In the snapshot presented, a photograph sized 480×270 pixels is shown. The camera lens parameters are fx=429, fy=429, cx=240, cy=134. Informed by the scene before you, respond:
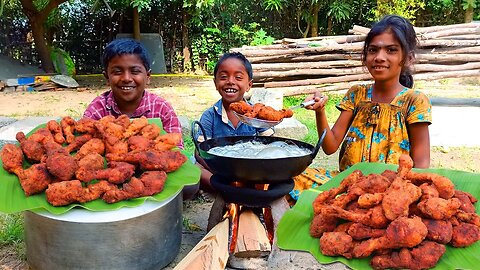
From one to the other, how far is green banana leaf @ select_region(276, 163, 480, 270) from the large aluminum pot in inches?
26.8

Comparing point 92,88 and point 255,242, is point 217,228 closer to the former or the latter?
point 255,242

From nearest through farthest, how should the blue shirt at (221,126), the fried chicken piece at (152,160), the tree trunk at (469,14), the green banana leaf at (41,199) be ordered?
the green banana leaf at (41,199), the fried chicken piece at (152,160), the blue shirt at (221,126), the tree trunk at (469,14)

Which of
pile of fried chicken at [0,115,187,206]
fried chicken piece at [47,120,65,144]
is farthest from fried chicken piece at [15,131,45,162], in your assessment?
fried chicken piece at [47,120,65,144]

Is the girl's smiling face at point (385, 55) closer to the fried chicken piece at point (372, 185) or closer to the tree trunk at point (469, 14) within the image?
the fried chicken piece at point (372, 185)

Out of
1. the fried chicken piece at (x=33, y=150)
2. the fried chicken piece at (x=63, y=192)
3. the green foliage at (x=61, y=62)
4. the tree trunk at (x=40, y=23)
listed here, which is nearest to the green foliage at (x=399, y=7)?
the tree trunk at (x=40, y=23)

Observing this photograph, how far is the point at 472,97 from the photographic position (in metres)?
9.66

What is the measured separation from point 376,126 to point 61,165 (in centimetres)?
192

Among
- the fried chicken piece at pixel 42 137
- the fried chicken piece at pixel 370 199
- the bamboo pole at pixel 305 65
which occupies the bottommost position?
the fried chicken piece at pixel 370 199

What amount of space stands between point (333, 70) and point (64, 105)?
546cm

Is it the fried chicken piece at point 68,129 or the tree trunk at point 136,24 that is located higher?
the tree trunk at point 136,24

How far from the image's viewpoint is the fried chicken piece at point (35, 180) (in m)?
1.96

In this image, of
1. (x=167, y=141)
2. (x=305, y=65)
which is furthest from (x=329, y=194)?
(x=305, y=65)

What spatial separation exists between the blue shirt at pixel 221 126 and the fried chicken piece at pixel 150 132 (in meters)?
0.79

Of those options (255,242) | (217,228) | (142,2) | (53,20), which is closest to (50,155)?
(217,228)
